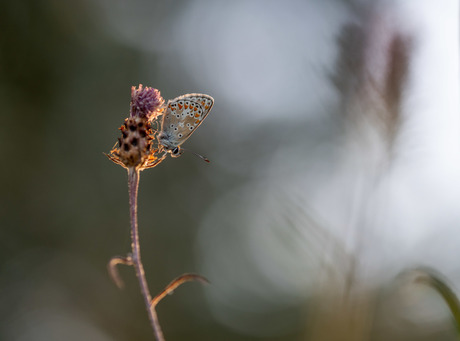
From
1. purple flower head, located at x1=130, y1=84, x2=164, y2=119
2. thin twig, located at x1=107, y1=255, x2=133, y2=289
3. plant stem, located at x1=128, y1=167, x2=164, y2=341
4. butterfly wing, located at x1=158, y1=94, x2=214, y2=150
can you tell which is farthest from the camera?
butterfly wing, located at x1=158, y1=94, x2=214, y2=150

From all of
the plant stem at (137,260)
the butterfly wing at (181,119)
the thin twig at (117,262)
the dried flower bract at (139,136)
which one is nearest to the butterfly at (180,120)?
the butterfly wing at (181,119)

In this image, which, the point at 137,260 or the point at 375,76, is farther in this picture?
the point at 375,76

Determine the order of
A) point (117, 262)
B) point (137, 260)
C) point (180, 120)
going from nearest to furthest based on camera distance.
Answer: point (137, 260)
point (117, 262)
point (180, 120)

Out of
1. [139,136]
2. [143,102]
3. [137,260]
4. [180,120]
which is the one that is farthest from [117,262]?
[180,120]

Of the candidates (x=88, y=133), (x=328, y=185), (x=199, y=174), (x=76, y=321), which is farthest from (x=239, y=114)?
(x=328, y=185)

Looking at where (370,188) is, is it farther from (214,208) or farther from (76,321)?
(214,208)

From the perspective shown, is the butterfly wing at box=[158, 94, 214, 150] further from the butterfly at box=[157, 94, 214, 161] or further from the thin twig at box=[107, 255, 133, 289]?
the thin twig at box=[107, 255, 133, 289]

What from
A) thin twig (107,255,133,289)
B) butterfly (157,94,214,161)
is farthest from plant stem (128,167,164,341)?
butterfly (157,94,214,161)

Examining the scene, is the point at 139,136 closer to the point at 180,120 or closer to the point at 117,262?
the point at 180,120

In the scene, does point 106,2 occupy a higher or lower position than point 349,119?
higher
